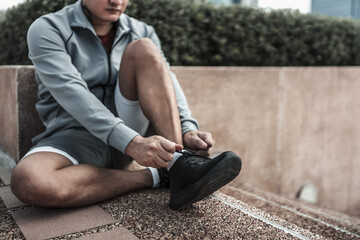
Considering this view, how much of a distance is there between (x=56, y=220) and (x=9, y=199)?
49cm

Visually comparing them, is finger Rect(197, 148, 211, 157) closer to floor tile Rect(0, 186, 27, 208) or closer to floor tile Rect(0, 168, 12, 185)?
floor tile Rect(0, 186, 27, 208)

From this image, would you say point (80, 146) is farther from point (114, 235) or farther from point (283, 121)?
point (283, 121)

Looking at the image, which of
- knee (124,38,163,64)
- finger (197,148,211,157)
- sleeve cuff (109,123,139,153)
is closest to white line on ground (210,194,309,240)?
finger (197,148,211,157)

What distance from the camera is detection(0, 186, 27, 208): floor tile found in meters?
2.09

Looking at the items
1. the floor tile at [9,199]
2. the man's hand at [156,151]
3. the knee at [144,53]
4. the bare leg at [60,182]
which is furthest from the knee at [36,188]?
the knee at [144,53]

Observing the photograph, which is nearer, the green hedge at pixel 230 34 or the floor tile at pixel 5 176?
the floor tile at pixel 5 176

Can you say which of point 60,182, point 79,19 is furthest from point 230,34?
point 60,182

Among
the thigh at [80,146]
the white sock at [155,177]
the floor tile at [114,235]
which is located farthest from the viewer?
the white sock at [155,177]

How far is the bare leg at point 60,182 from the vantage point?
1885 mm

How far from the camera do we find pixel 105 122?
1962 millimetres

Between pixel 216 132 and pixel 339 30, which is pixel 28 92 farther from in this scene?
pixel 339 30

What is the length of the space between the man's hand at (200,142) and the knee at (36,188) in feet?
2.30

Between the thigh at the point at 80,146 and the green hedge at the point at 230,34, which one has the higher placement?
the green hedge at the point at 230,34

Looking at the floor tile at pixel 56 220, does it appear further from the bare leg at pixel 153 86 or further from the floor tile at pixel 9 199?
the bare leg at pixel 153 86
